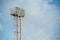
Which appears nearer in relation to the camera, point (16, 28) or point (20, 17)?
point (16, 28)

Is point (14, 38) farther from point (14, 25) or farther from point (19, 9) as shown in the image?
point (19, 9)

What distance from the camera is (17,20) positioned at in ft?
27.3

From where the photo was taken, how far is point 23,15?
871cm

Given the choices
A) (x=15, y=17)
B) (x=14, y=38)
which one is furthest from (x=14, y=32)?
(x=15, y=17)

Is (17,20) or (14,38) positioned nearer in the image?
(14,38)

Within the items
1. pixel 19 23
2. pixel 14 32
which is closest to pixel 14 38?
pixel 14 32

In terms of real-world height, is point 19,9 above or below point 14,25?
above

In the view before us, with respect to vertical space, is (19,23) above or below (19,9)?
below

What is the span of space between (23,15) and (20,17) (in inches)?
7.0

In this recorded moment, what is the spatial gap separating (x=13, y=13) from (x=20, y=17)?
635 mm

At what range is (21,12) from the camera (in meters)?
8.53

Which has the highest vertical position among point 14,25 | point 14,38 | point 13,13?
point 13,13

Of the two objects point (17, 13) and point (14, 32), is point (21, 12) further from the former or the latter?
point (14, 32)

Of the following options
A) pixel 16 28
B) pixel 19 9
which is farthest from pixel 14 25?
pixel 19 9
